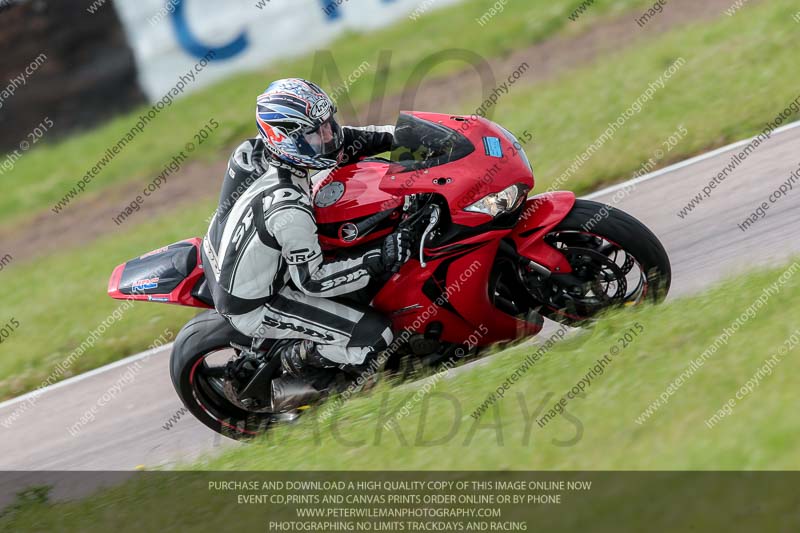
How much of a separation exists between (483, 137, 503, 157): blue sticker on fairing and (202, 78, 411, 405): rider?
708 mm

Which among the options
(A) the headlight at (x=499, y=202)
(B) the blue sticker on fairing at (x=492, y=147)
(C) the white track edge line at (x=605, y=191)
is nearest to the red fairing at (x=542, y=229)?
(A) the headlight at (x=499, y=202)

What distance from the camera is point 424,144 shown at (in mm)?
5480

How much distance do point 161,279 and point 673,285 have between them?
3.52 meters

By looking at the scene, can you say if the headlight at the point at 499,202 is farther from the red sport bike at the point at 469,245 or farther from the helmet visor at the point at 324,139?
the helmet visor at the point at 324,139

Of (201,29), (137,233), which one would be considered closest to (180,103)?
(201,29)

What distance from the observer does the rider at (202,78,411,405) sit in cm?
518

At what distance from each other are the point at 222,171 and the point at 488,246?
7.89 m

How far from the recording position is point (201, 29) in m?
13.7

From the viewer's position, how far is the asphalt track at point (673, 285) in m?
6.61

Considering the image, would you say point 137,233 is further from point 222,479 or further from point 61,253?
point 222,479

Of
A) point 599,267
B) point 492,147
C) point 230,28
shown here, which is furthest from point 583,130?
point 230,28

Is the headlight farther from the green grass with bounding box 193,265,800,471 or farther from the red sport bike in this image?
the green grass with bounding box 193,265,800,471

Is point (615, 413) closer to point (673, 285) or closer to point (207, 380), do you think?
point (673, 285)

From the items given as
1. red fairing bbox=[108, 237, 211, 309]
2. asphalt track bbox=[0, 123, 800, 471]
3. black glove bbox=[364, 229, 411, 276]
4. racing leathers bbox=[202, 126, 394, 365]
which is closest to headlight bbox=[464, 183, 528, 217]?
black glove bbox=[364, 229, 411, 276]
